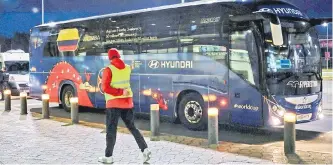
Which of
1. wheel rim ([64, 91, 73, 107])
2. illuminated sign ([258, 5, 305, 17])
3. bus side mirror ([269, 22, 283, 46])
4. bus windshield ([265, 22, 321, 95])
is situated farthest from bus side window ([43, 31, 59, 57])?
bus side mirror ([269, 22, 283, 46])

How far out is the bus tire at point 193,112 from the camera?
36.0 ft

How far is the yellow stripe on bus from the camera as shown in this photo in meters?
15.0

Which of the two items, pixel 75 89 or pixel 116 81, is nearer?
pixel 116 81

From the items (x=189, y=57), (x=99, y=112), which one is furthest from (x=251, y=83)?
(x=99, y=112)

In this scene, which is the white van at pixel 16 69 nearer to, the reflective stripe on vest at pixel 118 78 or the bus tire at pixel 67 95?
the bus tire at pixel 67 95

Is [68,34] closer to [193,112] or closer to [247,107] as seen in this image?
[193,112]

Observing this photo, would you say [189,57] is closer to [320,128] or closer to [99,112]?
[320,128]

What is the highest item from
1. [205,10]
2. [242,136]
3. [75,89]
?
[205,10]

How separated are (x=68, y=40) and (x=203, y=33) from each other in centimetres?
605

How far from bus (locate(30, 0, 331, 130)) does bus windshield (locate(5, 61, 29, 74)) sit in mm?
10657

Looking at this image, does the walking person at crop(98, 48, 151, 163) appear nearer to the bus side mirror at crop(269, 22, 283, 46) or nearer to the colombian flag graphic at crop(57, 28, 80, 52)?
Answer: the bus side mirror at crop(269, 22, 283, 46)

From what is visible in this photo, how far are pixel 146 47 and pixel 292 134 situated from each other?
5.48 m

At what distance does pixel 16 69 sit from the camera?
77.6 ft

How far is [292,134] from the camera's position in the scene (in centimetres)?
804
